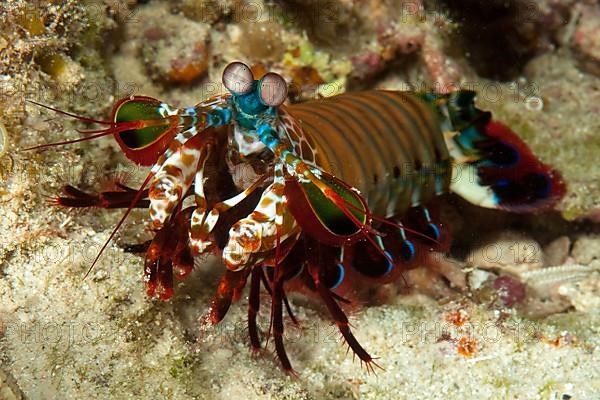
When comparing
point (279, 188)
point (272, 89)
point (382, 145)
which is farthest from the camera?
point (382, 145)

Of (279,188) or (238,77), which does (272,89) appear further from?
(279,188)

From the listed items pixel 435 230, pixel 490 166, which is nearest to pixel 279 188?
pixel 435 230

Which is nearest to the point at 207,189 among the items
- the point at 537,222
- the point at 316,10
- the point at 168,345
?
the point at 168,345

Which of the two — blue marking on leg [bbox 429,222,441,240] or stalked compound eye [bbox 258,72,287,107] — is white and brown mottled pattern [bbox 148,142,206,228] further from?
blue marking on leg [bbox 429,222,441,240]

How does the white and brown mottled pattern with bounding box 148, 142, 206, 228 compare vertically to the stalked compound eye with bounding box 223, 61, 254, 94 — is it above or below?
below

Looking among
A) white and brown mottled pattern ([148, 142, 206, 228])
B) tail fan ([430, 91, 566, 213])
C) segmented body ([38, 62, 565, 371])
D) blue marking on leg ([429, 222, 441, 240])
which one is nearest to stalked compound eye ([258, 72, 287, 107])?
segmented body ([38, 62, 565, 371])

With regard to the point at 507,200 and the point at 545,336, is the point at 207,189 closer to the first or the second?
the point at 545,336

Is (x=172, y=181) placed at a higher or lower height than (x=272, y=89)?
lower
